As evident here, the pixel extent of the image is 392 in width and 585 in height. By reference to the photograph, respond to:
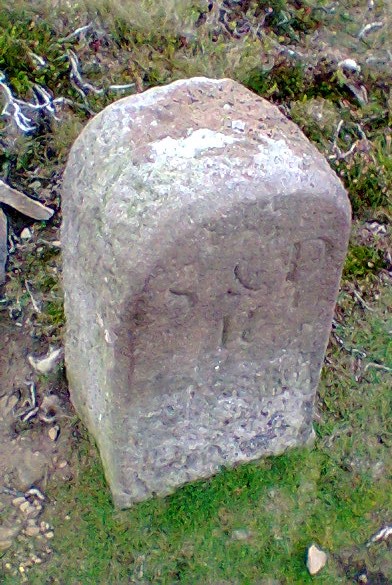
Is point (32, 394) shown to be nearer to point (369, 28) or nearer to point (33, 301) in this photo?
point (33, 301)

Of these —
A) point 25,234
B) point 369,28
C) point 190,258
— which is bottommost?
point 25,234

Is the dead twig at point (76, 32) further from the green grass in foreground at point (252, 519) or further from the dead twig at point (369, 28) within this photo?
the green grass in foreground at point (252, 519)

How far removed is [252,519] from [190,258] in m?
1.28

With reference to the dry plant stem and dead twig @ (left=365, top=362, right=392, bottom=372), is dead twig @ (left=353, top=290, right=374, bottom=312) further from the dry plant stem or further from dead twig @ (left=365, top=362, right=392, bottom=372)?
the dry plant stem

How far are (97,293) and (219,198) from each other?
451 mm

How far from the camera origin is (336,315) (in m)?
3.06

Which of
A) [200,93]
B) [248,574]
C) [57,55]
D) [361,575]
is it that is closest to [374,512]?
[361,575]

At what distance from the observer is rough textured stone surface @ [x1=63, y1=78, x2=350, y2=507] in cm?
169

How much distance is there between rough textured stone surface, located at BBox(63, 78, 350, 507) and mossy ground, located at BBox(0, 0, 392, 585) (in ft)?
1.09

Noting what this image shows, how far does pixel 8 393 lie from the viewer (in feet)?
8.70

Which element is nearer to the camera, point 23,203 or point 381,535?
point 381,535

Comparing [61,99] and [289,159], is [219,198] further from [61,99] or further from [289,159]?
[61,99]

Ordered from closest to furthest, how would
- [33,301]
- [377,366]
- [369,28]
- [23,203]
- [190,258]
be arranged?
1. [190,258]
2. [33,301]
3. [23,203]
4. [377,366]
5. [369,28]

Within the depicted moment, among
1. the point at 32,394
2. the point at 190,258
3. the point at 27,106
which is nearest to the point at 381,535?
the point at 32,394
